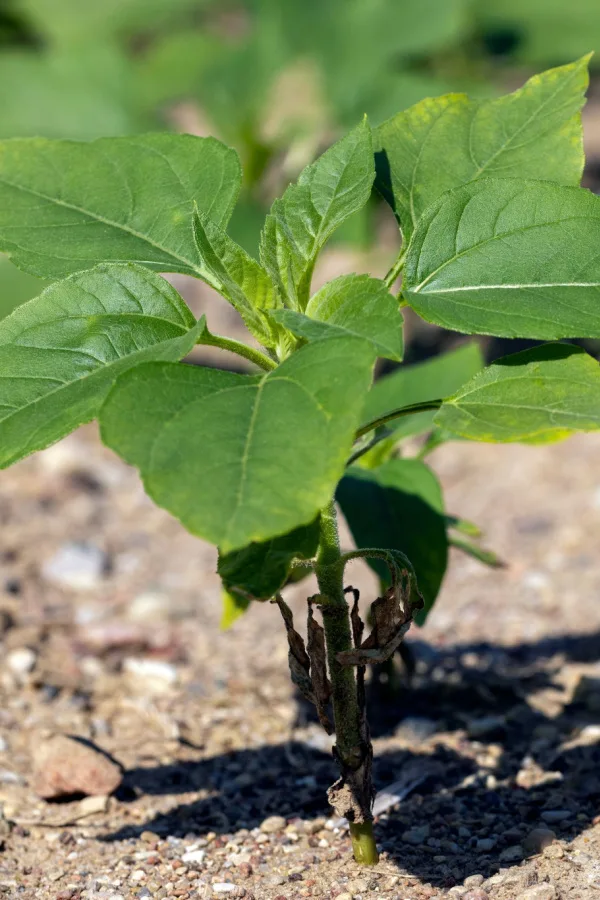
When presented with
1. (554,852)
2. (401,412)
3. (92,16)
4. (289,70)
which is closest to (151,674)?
(554,852)

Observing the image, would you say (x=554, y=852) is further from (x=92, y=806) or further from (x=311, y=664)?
(x=92, y=806)

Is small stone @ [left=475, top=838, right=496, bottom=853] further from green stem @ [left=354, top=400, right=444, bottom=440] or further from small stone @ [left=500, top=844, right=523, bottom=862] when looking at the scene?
green stem @ [left=354, top=400, right=444, bottom=440]

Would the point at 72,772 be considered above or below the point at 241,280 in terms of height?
below

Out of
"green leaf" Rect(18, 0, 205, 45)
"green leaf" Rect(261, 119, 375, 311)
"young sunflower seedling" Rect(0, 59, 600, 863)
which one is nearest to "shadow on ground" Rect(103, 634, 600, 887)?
"young sunflower seedling" Rect(0, 59, 600, 863)

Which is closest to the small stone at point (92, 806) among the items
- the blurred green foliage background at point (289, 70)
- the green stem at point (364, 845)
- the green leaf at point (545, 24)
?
the green stem at point (364, 845)

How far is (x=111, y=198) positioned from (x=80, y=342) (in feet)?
0.99

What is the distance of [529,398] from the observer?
133 centimetres

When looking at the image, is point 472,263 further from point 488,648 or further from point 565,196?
point 488,648

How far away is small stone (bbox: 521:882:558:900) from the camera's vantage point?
148 cm

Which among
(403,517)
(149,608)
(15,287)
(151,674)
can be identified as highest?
(15,287)

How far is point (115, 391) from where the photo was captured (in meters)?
1.18

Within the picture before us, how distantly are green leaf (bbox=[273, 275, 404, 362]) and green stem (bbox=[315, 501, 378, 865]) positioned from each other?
28 centimetres

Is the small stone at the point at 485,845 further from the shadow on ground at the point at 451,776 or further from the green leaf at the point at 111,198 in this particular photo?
the green leaf at the point at 111,198

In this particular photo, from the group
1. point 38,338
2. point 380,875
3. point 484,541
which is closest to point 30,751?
point 380,875
